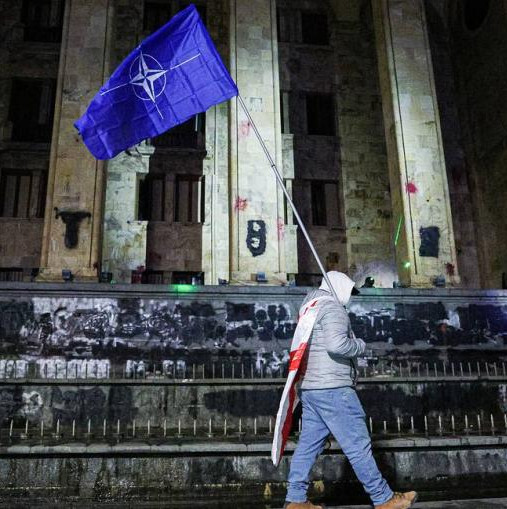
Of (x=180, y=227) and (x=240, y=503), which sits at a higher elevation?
(x=180, y=227)

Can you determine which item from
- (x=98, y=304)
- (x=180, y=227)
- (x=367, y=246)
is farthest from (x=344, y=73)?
(x=98, y=304)

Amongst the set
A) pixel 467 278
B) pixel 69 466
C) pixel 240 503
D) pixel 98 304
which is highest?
pixel 467 278

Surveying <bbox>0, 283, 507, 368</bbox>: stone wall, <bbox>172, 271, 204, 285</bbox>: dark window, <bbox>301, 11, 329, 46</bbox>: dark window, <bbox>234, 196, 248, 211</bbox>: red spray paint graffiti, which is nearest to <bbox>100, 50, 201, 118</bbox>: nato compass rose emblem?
<bbox>0, 283, 507, 368</bbox>: stone wall

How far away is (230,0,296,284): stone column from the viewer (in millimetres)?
14047

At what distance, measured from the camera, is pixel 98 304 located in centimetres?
1192

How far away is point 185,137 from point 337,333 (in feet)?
57.8

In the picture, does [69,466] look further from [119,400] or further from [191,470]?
[119,400]

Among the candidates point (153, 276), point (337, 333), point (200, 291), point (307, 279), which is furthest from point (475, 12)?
point (337, 333)

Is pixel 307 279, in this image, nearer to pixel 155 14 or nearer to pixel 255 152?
pixel 255 152

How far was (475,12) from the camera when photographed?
21.6 m

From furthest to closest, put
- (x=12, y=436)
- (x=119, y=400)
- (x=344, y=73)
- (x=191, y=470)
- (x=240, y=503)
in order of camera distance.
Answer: (x=344, y=73), (x=119, y=400), (x=12, y=436), (x=191, y=470), (x=240, y=503)

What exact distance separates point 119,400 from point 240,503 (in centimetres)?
394

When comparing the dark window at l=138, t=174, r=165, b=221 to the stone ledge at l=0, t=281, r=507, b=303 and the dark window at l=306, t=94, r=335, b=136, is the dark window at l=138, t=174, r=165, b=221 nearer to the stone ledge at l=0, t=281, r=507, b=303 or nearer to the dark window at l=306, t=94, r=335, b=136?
the dark window at l=306, t=94, r=335, b=136

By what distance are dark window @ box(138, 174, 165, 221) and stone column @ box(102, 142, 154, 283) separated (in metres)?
0.37
